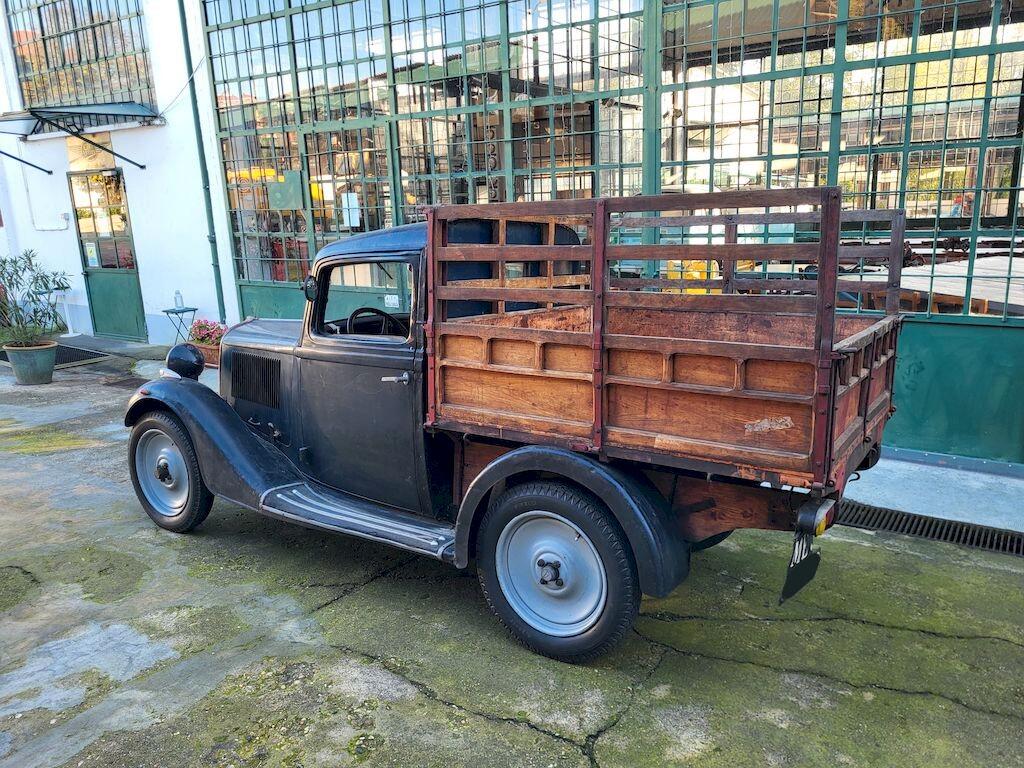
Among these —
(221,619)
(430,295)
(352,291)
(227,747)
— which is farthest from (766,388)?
(352,291)

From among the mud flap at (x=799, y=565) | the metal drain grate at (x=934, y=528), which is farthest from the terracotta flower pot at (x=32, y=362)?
the mud flap at (x=799, y=565)

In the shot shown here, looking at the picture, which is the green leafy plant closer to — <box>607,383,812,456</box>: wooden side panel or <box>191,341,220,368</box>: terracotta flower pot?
<box>191,341,220,368</box>: terracotta flower pot

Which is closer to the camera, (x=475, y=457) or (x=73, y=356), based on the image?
(x=475, y=457)

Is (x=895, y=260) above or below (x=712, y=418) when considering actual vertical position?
above

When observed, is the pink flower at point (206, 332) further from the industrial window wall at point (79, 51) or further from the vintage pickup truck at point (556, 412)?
the vintage pickup truck at point (556, 412)

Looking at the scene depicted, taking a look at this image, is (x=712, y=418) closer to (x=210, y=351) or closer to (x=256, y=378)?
(x=256, y=378)

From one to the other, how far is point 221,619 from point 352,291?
20.2ft

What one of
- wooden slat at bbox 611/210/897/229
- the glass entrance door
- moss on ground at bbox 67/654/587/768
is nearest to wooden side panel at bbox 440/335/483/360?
wooden slat at bbox 611/210/897/229

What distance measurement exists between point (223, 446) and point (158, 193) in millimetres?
8690

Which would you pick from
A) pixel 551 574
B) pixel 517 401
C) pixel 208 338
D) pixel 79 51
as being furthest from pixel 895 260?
pixel 79 51

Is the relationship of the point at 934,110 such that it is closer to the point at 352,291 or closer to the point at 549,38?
the point at 549,38

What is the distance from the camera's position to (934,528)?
494 centimetres

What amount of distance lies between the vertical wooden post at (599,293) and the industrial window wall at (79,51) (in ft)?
35.1

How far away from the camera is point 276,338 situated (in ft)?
16.1
